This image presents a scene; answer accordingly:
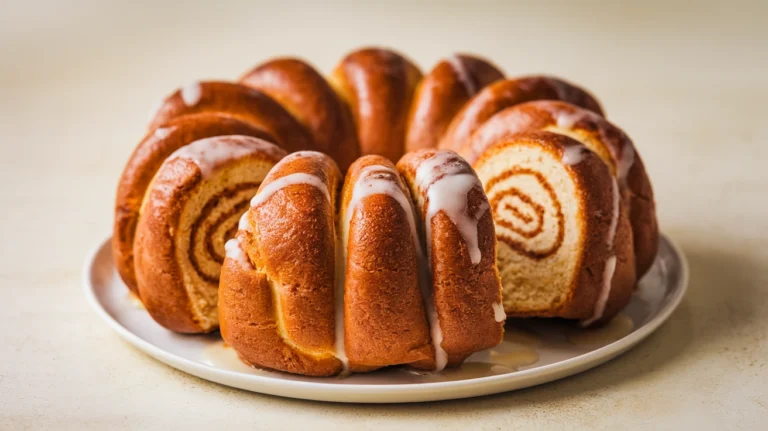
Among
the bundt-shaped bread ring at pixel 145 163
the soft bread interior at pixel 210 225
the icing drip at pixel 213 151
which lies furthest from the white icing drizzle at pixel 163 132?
the soft bread interior at pixel 210 225

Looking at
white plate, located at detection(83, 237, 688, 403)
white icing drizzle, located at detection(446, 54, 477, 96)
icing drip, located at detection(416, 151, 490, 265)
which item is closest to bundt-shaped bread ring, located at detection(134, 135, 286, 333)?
white plate, located at detection(83, 237, 688, 403)

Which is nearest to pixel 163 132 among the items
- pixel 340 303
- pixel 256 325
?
pixel 256 325

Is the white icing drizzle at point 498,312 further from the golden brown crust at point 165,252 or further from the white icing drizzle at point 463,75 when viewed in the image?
the white icing drizzle at point 463,75

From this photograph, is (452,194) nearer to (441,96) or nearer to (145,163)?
(145,163)

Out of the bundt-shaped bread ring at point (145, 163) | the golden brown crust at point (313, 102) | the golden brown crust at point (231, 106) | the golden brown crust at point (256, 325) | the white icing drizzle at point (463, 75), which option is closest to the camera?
the golden brown crust at point (256, 325)

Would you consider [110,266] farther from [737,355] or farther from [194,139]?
[737,355]

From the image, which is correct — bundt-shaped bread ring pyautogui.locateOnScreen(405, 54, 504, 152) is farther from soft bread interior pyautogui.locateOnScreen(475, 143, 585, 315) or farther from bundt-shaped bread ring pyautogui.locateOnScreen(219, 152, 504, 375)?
bundt-shaped bread ring pyautogui.locateOnScreen(219, 152, 504, 375)

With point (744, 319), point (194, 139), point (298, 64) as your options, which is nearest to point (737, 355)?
point (744, 319)
